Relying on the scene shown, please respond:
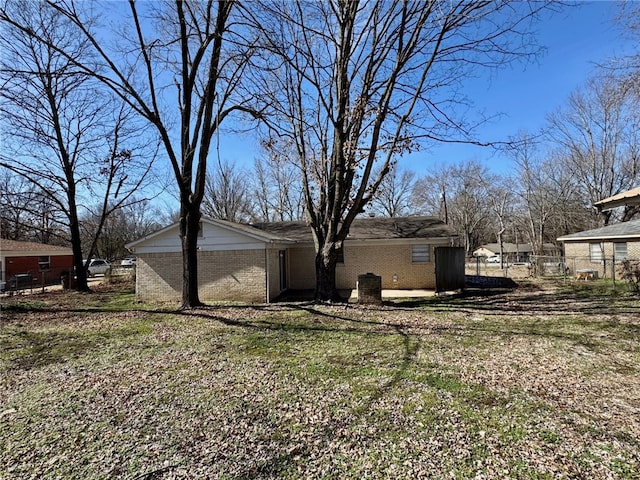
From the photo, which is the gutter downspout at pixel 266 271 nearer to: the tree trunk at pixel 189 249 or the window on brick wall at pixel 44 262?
the tree trunk at pixel 189 249

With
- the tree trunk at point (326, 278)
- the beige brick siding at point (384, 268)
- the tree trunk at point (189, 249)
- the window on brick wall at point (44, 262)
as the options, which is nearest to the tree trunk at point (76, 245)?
the window on brick wall at point (44, 262)

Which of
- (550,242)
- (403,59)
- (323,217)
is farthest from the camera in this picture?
(550,242)

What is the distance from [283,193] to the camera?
1414 inches

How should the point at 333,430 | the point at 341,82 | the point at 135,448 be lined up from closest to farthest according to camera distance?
the point at 135,448 < the point at 333,430 < the point at 341,82

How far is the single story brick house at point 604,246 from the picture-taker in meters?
17.0

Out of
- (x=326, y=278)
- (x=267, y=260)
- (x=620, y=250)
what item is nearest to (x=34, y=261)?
(x=267, y=260)

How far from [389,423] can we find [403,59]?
899 cm

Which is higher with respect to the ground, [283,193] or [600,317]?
[283,193]

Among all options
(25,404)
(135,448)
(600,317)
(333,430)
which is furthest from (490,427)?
(600,317)

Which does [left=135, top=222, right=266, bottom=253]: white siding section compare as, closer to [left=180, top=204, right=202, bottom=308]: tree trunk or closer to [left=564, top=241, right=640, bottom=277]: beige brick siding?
[left=180, top=204, right=202, bottom=308]: tree trunk

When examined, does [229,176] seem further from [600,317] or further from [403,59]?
[600,317]

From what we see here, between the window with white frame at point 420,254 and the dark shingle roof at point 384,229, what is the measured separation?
1.82 ft

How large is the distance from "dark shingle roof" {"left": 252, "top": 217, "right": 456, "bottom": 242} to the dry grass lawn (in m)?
7.78

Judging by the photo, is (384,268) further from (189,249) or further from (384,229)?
→ (189,249)
